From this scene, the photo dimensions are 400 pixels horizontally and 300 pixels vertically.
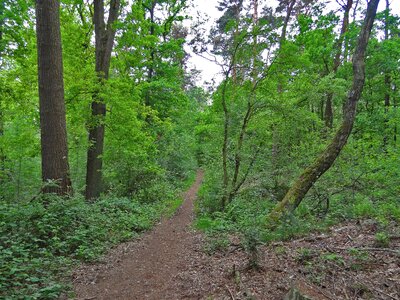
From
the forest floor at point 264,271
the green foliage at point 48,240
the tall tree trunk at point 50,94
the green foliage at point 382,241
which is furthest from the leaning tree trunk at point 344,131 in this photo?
the tall tree trunk at point 50,94

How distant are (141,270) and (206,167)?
24.3 feet

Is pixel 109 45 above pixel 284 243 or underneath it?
above

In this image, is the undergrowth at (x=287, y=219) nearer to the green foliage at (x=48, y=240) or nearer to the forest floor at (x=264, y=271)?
the forest floor at (x=264, y=271)

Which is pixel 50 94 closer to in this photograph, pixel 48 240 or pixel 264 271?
pixel 48 240

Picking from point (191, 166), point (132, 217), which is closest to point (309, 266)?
point (132, 217)

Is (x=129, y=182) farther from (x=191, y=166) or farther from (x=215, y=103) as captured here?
(x=191, y=166)

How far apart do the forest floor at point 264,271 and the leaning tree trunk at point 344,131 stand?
1.19m

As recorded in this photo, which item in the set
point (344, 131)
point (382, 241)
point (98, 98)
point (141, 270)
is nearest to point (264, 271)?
point (382, 241)

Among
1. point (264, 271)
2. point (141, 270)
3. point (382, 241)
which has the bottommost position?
point (141, 270)

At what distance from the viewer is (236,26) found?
8.88 metres

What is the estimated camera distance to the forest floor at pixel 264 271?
3525 millimetres

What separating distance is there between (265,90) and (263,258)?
6414 millimetres

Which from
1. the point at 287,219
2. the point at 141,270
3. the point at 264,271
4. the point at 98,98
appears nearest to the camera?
the point at 264,271

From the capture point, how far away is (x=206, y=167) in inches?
495
